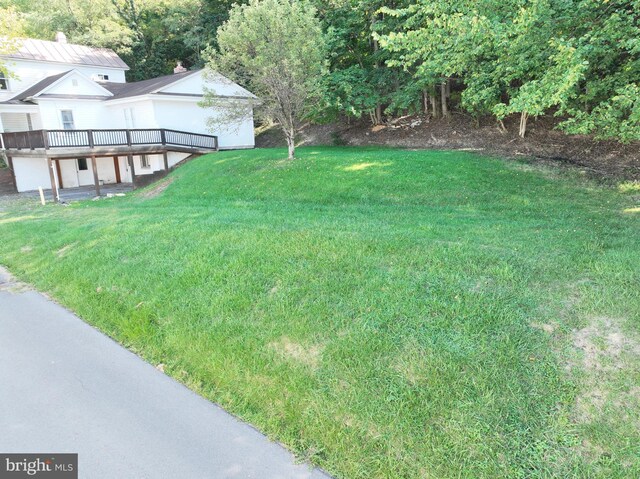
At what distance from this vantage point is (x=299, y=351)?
3.91 metres

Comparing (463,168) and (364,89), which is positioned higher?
(364,89)

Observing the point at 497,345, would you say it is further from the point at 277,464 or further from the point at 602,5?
the point at 602,5

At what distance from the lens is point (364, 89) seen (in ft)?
69.8

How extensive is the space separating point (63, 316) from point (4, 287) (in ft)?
6.63

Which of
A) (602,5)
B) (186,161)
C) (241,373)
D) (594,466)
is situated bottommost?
(594,466)

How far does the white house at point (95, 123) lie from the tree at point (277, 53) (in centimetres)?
483

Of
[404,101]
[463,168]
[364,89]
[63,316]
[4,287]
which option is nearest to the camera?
[63,316]

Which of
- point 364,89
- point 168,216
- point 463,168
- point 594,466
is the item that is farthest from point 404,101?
point 594,466

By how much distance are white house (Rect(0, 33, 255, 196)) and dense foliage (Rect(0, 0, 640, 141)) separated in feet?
→ 16.9

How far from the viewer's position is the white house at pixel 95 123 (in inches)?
744

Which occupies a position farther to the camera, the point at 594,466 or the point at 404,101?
the point at 404,101

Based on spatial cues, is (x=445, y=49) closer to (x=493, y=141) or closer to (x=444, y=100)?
(x=493, y=141)

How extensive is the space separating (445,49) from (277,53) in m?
6.66

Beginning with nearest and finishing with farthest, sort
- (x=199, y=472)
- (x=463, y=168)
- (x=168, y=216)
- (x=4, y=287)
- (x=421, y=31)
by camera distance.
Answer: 1. (x=199, y=472)
2. (x=4, y=287)
3. (x=421, y=31)
4. (x=168, y=216)
5. (x=463, y=168)
